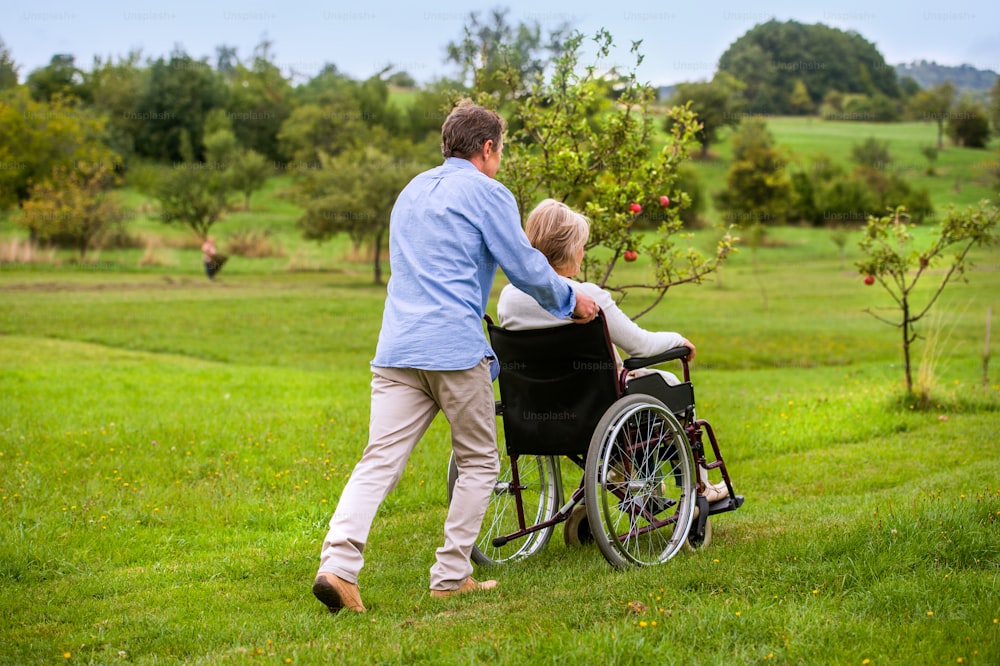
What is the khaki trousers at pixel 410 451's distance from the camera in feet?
13.1

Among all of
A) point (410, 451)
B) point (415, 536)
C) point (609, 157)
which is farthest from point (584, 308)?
point (609, 157)

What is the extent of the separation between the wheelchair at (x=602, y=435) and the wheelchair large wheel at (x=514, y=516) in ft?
0.04

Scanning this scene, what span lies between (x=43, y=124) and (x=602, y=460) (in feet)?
133

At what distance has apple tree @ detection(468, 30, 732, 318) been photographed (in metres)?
7.43

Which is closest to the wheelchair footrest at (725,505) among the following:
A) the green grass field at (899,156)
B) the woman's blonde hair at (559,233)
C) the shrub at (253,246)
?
the woman's blonde hair at (559,233)

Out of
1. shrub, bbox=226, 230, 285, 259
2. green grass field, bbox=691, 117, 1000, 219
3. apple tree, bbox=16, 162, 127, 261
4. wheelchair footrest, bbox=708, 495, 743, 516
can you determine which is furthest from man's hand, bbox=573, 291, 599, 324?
green grass field, bbox=691, 117, 1000, 219

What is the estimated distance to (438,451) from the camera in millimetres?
7996

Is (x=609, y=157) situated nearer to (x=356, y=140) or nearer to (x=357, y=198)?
(x=357, y=198)

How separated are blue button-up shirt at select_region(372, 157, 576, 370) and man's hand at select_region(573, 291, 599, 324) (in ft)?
0.52

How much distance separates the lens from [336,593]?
12.8 feet

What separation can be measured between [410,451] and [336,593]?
2.04ft

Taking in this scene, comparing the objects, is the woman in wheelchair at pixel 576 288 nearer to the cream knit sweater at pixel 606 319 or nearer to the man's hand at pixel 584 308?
the cream knit sweater at pixel 606 319

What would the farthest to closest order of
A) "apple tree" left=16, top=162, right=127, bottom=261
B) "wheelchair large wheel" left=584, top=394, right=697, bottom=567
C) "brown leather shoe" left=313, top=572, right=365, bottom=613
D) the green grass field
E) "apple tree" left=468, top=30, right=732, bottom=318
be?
the green grass field < "apple tree" left=16, top=162, right=127, bottom=261 < "apple tree" left=468, top=30, right=732, bottom=318 < "wheelchair large wheel" left=584, top=394, right=697, bottom=567 < "brown leather shoe" left=313, top=572, right=365, bottom=613

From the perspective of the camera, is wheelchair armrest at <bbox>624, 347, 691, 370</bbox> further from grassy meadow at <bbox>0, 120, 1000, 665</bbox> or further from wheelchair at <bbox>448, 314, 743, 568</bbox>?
grassy meadow at <bbox>0, 120, 1000, 665</bbox>
